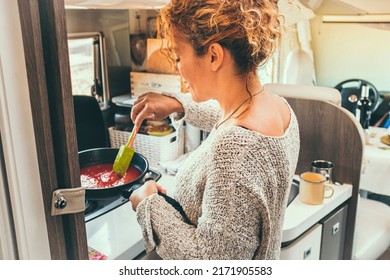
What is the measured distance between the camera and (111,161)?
115 centimetres

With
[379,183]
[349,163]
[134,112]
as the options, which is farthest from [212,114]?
[379,183]

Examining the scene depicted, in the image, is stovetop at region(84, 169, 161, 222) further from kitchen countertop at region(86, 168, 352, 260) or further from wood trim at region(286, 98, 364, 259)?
wood trim at region(286, 98, 364, 259)

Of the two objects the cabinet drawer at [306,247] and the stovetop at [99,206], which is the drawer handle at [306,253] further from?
the stovetop at [99,206]

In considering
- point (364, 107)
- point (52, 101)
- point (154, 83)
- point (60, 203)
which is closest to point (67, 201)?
point (60, 203)

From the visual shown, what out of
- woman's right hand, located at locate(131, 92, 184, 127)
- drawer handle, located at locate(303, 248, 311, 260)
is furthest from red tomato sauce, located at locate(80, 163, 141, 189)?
drawer handle, located at locate(303, 248, 311, 260)

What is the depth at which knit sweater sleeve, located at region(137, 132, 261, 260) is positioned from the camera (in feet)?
1.96

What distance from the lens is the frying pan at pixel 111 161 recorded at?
0.90m

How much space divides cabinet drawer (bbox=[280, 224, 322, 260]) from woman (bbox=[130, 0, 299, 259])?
14.3 inches

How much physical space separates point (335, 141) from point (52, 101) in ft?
3.45

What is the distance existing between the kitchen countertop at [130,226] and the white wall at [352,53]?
80cm

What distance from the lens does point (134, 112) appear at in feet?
2.90

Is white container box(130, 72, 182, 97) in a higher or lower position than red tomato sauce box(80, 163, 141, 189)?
higher

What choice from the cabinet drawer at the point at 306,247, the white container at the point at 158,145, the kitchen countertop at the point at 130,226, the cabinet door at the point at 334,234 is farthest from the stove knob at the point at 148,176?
the cabinet door at the point at 334,234

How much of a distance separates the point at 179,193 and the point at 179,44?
10.5 inches
